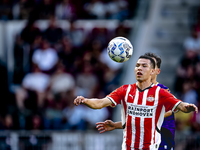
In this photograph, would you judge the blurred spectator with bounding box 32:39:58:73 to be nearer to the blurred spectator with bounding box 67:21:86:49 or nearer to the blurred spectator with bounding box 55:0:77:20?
the blurred spectator with bounding box 67:21:86:49

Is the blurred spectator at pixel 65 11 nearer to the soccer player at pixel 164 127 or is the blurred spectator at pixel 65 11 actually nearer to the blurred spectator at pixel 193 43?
the blurred spectator at pixel 193 43

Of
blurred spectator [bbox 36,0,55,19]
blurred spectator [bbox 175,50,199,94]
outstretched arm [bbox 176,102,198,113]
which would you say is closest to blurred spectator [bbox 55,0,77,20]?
blurred spectator [bbox 36,0,55,19]

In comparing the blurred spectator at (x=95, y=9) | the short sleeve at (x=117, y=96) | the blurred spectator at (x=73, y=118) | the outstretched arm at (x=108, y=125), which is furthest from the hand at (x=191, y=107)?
the blurred spectator at (x=95, y=9)

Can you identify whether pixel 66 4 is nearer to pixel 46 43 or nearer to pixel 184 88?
pixel 46 43

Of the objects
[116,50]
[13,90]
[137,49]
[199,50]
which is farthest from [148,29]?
[116,50]

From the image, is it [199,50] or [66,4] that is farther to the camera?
[66,4]

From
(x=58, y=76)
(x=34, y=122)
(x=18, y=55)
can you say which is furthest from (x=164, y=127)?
(x=18, y=55)

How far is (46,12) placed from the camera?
13.4m

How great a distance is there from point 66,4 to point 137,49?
127 inches

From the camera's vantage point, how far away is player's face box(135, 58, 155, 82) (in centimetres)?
604

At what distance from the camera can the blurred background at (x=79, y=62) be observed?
35.8 feet

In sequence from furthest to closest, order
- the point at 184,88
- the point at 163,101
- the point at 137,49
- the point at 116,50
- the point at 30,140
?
the point at 137,49 → the point at 184,88 → the point at 30,140 → the point at 116,50 → the point at 163,101

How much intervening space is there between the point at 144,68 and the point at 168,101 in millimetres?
628

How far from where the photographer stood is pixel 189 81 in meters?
11.8
